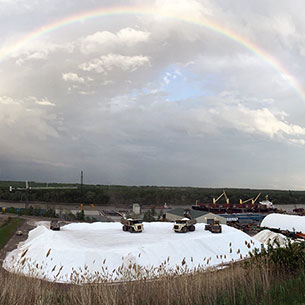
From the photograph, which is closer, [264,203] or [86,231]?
[86,231]

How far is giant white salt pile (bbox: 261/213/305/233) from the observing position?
39.5m

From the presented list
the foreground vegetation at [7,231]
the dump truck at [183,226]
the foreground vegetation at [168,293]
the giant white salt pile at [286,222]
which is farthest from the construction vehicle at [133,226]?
the giant white salt pile at [286,222]

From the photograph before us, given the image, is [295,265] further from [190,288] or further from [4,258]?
[4,258]

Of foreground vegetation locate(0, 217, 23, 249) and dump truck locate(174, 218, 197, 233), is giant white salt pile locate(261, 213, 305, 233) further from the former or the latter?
foreground vegetation locate(0, 217, 23, 249)

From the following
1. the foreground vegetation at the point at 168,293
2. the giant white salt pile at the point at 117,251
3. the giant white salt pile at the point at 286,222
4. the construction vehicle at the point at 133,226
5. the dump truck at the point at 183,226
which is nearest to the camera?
the foreground vegetation at the point at 168,293

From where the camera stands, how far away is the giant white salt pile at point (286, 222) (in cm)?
3950

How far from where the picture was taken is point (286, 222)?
42.5 metres

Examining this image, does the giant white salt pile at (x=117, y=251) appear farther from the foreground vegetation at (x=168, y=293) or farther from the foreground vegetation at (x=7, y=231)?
the foreground vegetation at (x=168, y=293)

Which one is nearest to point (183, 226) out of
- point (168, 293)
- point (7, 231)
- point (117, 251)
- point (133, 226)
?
point (133, 226)

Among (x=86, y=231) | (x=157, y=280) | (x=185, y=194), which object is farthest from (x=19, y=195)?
(x=157, y=280)

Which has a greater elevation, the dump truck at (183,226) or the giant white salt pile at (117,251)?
the dump truck at (183,226)

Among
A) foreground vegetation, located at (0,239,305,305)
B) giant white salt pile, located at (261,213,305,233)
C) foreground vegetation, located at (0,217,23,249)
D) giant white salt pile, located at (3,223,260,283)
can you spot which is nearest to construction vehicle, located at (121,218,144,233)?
giant white salt pile, located at (3,223,260,283)

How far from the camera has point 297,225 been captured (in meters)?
39.8

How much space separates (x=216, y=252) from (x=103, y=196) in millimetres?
74916
